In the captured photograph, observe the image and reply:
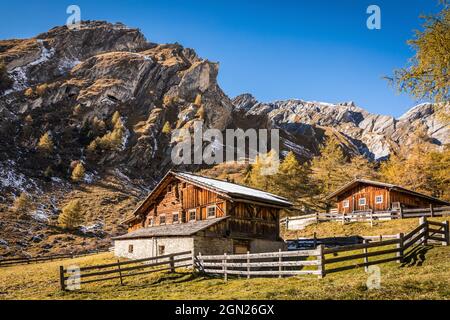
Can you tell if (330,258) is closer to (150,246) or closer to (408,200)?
(150,246)

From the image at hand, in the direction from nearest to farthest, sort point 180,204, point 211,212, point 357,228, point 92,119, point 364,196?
1. point 211,212
2. point 180,204
3. point 357,228
4. point 364,196
5. point 92,119

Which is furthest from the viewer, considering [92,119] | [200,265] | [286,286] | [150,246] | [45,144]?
[92,119]

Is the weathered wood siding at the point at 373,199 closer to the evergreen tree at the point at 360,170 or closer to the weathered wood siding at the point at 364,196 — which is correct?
the weathered wood siding at the point at 364,196

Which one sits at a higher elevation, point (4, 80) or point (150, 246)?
point (4, 80)

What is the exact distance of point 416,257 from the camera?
19469 millimetres

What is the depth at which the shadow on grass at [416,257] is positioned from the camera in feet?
60.6

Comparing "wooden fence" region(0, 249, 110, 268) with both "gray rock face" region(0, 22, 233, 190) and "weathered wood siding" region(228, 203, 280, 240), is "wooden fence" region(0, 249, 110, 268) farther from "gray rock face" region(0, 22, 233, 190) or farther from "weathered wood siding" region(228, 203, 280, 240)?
"gray rock face" region(0, 22, 233, 190)

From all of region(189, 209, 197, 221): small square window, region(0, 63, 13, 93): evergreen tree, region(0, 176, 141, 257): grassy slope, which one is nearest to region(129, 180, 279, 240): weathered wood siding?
region(189, 209, 197, 221): small square window

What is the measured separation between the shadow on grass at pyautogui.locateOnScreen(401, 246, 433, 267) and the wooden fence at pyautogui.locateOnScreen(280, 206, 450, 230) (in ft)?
58.1

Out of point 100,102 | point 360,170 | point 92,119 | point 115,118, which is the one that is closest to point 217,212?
point 360,170

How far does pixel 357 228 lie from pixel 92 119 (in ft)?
345
